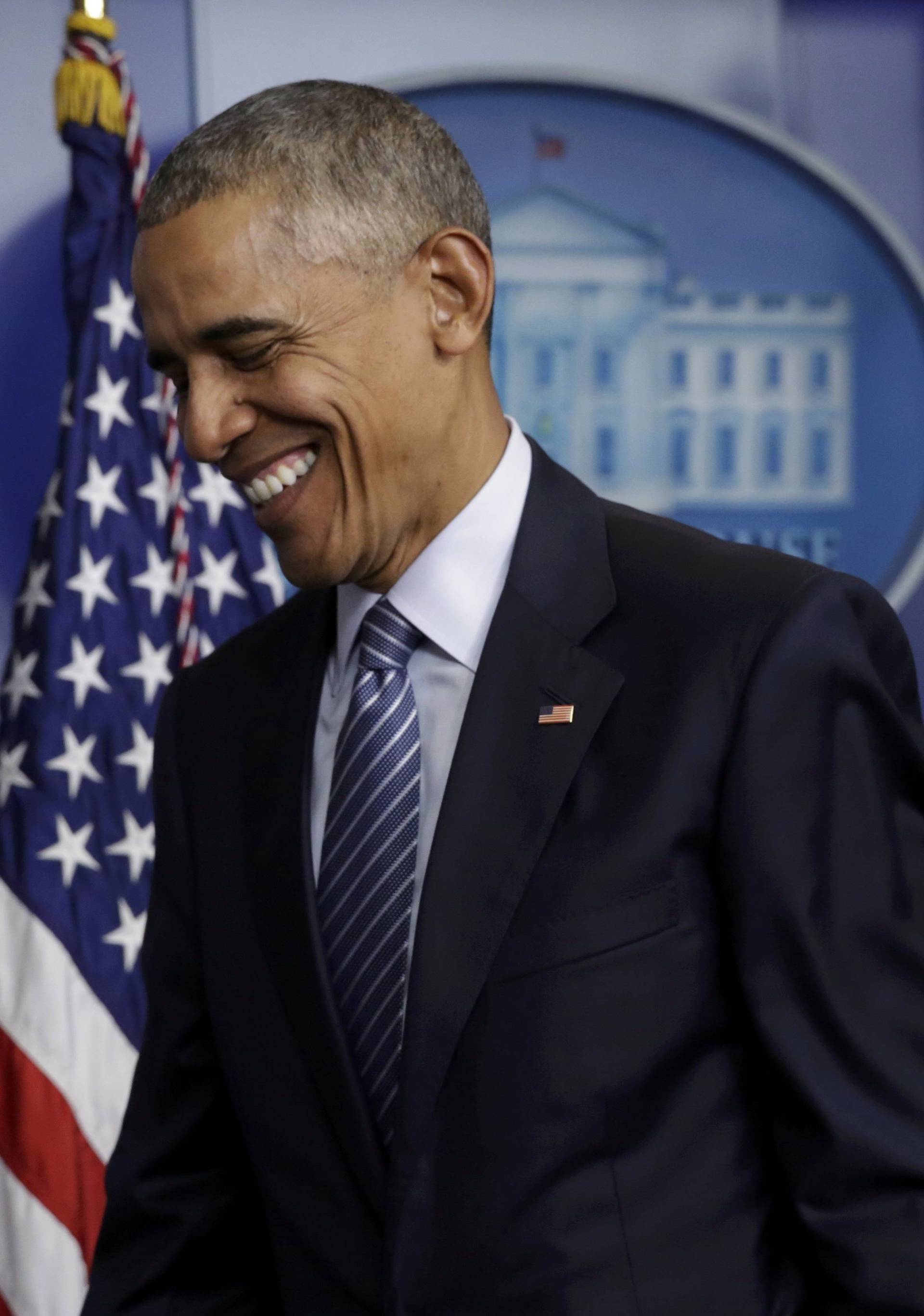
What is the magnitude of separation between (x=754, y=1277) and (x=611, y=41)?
6.35 feet

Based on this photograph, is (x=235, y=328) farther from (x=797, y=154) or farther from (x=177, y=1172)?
(x=797, y=154)

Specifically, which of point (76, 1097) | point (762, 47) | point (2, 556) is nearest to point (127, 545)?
point (2, 556)

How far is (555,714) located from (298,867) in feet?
0.74

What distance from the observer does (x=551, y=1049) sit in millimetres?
852

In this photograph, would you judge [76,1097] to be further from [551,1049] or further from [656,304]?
[656,304]

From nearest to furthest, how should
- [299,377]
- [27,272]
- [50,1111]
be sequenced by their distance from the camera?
1. [299,377]
2. [50,1111]
3. [27,272]

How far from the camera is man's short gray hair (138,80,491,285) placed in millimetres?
930

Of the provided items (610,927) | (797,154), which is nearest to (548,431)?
(797,154)

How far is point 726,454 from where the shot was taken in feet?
7.27

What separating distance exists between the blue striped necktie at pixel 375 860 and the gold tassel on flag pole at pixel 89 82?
1223 millimetres

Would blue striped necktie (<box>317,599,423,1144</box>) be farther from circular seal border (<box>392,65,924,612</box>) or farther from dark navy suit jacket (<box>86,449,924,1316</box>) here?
circular seal border (<box>392,65,924,612</box>)

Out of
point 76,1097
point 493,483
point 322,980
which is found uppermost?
point 493,483

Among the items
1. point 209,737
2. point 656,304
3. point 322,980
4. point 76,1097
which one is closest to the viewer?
point 322,980

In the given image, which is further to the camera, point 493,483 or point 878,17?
point 878,17
